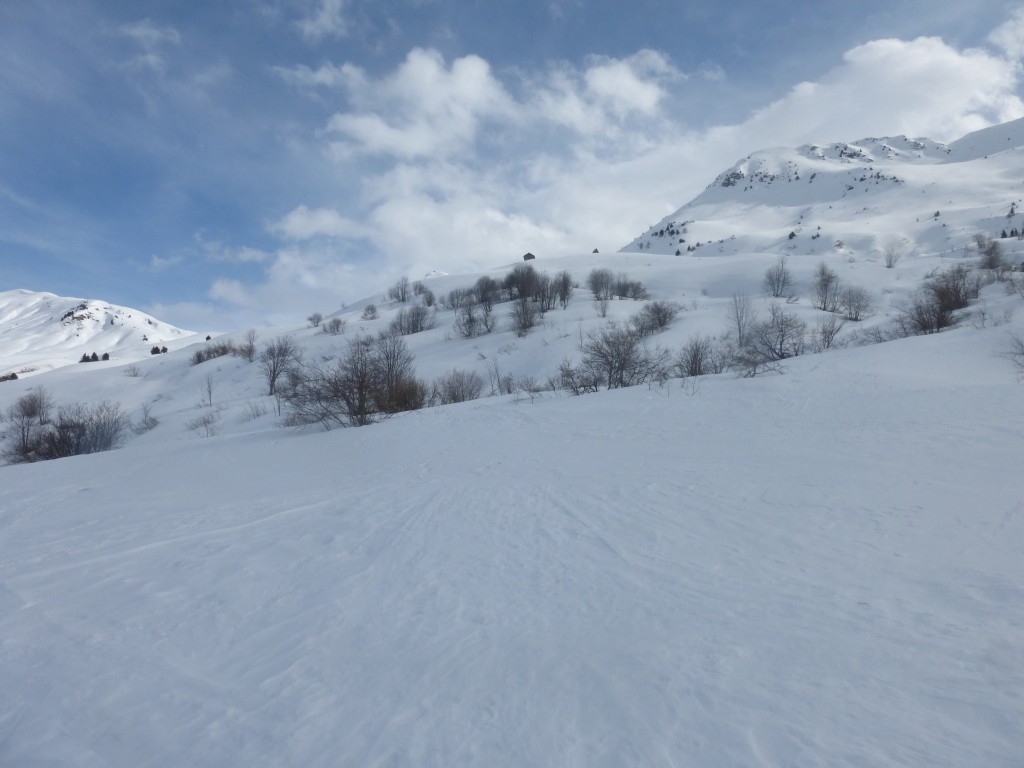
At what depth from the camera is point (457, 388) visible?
943 inches

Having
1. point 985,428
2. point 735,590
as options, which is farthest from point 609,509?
point 985,428

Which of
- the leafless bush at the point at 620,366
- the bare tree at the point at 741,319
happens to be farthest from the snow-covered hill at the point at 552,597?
the bare tree at the point at 741,319

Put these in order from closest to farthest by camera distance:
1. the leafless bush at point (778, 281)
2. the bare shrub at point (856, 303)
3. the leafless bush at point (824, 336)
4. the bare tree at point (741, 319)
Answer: the leafless bush at point (824, 336)
the bare tree at point (741, 319)
the bare shrub at point (856, 303)
the leafless bush at point (778, 281)

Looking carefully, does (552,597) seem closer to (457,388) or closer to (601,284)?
(457,388)

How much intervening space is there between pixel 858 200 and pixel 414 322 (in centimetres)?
12443

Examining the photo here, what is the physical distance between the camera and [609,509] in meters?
5.71

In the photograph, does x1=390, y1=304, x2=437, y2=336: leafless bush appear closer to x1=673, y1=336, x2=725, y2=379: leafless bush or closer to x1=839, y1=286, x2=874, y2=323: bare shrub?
x1=673, y1=336, x2=725, y2=379: leafless bush

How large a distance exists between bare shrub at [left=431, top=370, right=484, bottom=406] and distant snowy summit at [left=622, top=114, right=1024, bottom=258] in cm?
6755

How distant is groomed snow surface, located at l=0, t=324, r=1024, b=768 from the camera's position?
8.22 ft

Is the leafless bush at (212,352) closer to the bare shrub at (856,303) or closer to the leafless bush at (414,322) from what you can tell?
the leafless bush at (414,322)

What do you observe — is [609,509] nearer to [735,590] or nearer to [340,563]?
[735,590]

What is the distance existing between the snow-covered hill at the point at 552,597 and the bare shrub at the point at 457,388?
12.1m

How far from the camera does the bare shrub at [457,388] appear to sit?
74.9 feet

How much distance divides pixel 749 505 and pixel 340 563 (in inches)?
184
